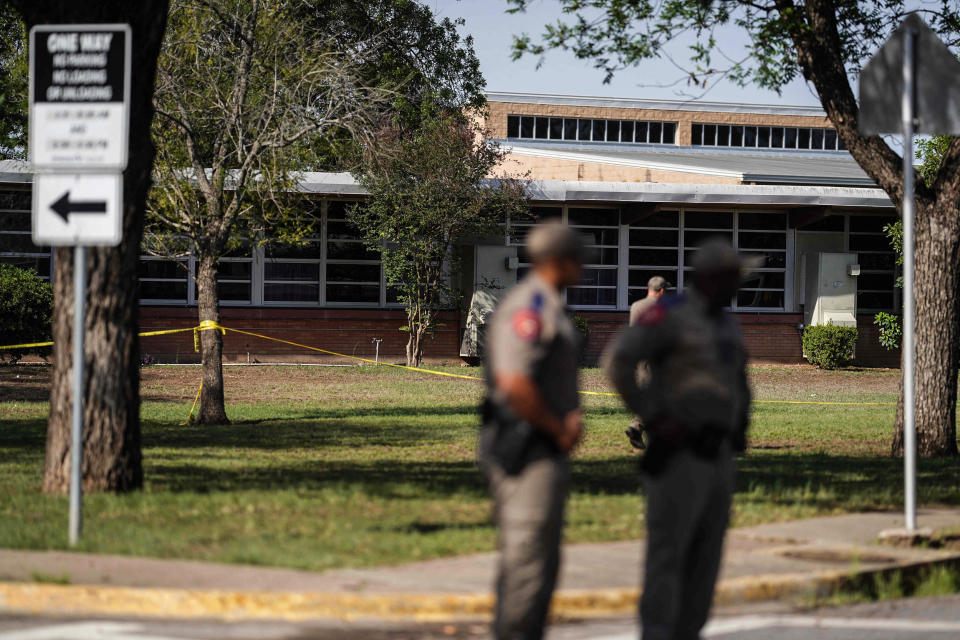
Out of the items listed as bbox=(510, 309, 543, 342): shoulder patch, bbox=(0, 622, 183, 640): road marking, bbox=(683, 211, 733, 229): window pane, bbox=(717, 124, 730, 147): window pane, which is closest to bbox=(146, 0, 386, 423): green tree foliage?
bbox=(0, 622, 183, 640): road marking

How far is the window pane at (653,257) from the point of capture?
35750 millimetres

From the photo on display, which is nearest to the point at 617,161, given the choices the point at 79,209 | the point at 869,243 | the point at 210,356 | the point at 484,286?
the point at 869,243

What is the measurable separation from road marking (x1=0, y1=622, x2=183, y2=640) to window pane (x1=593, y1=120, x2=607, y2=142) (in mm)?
61869

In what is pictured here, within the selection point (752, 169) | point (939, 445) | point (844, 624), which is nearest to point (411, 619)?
point (844, 624)

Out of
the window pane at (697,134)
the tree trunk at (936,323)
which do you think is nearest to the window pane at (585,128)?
the window pane at (697,134)

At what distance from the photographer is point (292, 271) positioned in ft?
110

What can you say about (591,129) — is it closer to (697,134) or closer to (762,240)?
(697,134)

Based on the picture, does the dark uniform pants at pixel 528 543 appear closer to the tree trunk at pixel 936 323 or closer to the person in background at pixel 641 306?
the person in background at pixel 641 306

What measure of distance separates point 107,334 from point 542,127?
57.1 metres

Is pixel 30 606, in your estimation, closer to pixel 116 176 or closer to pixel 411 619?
pixel 411 619

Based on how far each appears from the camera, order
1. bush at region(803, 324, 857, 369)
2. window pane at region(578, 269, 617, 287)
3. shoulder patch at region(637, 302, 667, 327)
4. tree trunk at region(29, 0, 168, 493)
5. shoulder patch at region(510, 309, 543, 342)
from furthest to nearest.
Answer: window pane at region(578, 269, 617, 287) → bush at region(803, 324, 857, 369) → tree trunk at region(29, 0, 168, 493) → shoulder patch at region(637, 302, 667, 327) → shoulder patch at region(510, 309, 543, 342)

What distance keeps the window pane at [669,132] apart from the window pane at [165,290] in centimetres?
4049

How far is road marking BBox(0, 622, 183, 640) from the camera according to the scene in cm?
599

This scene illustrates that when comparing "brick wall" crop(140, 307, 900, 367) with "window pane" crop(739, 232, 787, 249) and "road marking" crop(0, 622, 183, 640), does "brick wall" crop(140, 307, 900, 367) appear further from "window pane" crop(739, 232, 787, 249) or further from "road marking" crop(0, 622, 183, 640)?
"road marking" crop(0, 622, 183, 640)
